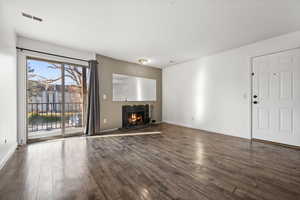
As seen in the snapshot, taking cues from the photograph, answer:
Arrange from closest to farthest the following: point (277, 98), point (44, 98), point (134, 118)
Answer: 1. point (277, 98)
2. point (44, 98)
3. point (134, 118)

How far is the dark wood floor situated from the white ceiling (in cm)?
252

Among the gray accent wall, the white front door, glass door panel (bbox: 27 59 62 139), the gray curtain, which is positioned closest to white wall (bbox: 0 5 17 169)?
glass door panel (bbox: 27 59 62 139)

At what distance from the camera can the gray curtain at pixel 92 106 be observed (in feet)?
12.9

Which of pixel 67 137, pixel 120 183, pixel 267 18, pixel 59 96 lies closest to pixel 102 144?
pixel 67 137

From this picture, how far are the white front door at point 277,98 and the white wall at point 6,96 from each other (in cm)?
529

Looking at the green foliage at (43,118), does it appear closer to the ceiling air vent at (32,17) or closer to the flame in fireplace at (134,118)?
the flame in fireplace at (134,118)

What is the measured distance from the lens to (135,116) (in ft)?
17.4

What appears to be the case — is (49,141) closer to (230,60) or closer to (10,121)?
(10,121)

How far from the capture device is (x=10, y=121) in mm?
2564

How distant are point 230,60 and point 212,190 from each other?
3.62 metres

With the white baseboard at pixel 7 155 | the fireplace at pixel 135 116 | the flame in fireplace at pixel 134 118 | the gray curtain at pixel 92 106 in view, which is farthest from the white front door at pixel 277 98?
the white baseboard at pixel 7 155

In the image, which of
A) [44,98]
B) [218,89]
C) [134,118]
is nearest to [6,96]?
[44,98]

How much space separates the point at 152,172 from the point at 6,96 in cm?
286

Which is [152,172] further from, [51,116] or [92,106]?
[51,116]
